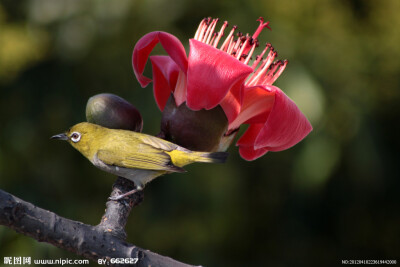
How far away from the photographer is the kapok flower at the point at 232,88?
37.6 inches

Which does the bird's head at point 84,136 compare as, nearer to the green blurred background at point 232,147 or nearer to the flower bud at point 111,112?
the flower bud at point 111,112

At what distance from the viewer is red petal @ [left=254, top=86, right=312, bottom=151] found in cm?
98

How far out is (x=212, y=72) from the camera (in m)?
0.95

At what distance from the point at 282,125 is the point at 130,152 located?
450 millimetres

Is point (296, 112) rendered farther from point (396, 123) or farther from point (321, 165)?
point (396, 123)

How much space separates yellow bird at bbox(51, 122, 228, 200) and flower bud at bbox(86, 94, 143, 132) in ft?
0.17

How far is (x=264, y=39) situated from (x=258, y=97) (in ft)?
9.60

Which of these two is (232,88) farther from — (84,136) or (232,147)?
(232,147)

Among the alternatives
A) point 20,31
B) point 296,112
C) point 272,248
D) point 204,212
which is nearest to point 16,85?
point 20,31

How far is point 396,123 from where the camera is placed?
4277 millimetres

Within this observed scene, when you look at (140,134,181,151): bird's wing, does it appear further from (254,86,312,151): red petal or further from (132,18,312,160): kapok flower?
(254,86,312,151): red petal

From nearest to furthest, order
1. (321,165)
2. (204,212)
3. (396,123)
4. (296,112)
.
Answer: (296,112)
(321,165)
(204,212)
(396,123)

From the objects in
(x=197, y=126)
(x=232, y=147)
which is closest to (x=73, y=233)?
(x=197, y=126)

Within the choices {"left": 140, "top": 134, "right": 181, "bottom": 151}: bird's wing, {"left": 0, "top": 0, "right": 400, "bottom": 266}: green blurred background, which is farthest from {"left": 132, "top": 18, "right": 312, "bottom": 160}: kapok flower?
{"left": 0, "top": 0, "right": 400, "bottom": 266}: green blurred background
